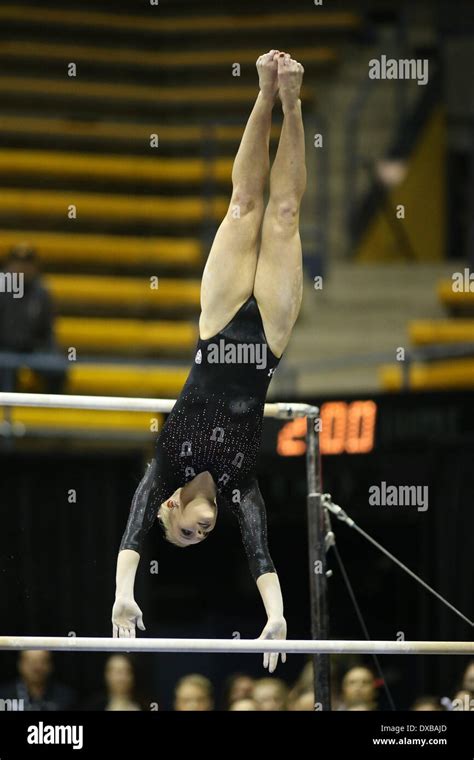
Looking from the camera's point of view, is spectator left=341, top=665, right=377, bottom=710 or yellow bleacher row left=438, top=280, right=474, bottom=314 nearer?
spectator left=341, top=665, right=377, bottom=710

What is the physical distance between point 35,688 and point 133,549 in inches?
83.6

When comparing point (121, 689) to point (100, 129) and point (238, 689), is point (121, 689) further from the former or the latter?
point (100, 129)

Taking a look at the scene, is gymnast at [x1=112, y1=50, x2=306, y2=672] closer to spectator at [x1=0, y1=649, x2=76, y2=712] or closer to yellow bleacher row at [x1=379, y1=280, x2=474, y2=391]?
spectator at [x1=0, y1=649, x2=76, y2=712]

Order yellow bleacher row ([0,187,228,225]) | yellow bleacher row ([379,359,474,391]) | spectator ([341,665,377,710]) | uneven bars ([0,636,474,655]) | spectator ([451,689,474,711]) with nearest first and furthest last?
uneven bars ([0,636,474,655])
spectator ([451,689,474,711])
spectator ([341,665,377,710])
yellow bleacher row ([379,359,474,391])
yellow bleacher row ([0,187,228,225])

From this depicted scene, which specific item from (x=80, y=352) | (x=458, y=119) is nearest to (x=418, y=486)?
(x=80, y=352)

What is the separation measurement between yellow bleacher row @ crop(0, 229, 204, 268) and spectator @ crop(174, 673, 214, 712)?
13.8 ft

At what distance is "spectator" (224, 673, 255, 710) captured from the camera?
7504 millimetres

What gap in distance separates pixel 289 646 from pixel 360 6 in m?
7.34

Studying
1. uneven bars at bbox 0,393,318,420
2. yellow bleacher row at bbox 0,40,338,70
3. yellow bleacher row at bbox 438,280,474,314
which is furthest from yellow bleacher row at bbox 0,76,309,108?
uneven bars at bbox 0,393,318,420

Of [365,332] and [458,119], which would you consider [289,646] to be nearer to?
[365,332]

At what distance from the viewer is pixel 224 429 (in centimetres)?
594

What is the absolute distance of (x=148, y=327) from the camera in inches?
425

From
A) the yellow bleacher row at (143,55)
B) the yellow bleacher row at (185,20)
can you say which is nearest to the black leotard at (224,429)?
the yellow bleacher row at (143,55)
